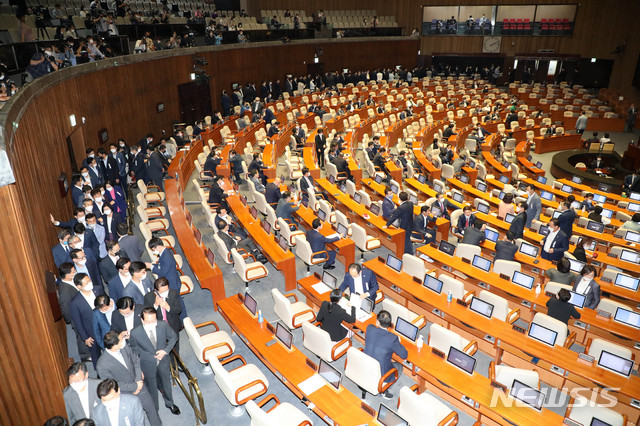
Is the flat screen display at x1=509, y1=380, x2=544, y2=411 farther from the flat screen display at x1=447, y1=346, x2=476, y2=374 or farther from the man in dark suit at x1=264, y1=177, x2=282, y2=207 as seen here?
the man in dark suit at x1=264, y1=177, x2=282, y2=207

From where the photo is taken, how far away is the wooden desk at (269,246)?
8.52 metres

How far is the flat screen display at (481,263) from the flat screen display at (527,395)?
3.34m

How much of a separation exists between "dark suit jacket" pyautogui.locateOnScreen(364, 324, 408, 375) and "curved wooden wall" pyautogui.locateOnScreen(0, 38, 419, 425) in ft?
12.5

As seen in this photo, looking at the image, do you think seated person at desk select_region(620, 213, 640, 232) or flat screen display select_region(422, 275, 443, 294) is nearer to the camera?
flat screen display select_region(422, 275, 443, 294)

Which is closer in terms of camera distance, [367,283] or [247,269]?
[367,283]

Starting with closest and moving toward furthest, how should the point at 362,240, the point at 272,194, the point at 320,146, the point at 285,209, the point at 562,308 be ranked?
the point at 562,308 < the point at 362,240 < the point at 285,209 < the point at 272,194 < the point at 320,146

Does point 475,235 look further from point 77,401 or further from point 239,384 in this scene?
point 77,401

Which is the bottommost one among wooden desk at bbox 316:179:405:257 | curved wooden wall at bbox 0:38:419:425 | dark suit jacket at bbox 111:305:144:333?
wooden desk at bbox 316:179:405:257

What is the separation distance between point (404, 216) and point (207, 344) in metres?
5.34

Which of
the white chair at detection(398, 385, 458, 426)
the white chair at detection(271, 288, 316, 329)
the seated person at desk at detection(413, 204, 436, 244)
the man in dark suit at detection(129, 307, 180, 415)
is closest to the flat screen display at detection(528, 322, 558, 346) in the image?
the white chair at detection(398, 385, 458, 426)

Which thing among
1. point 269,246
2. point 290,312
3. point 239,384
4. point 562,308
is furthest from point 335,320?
point 562,308

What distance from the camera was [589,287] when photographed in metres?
7.21

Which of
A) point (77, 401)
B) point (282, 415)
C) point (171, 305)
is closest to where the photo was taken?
point (77, 401)

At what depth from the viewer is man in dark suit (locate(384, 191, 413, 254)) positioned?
9.71m
